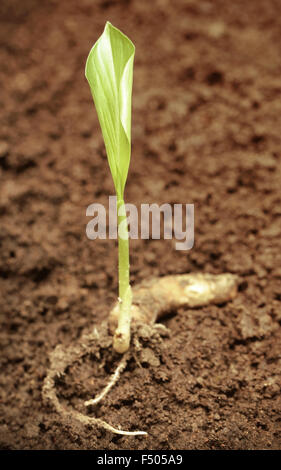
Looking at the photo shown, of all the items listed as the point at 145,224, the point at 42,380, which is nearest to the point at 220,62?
the point at 145,224

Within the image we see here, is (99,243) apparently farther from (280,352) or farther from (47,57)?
(47,57)

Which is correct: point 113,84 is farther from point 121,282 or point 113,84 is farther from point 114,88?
point 121,282
